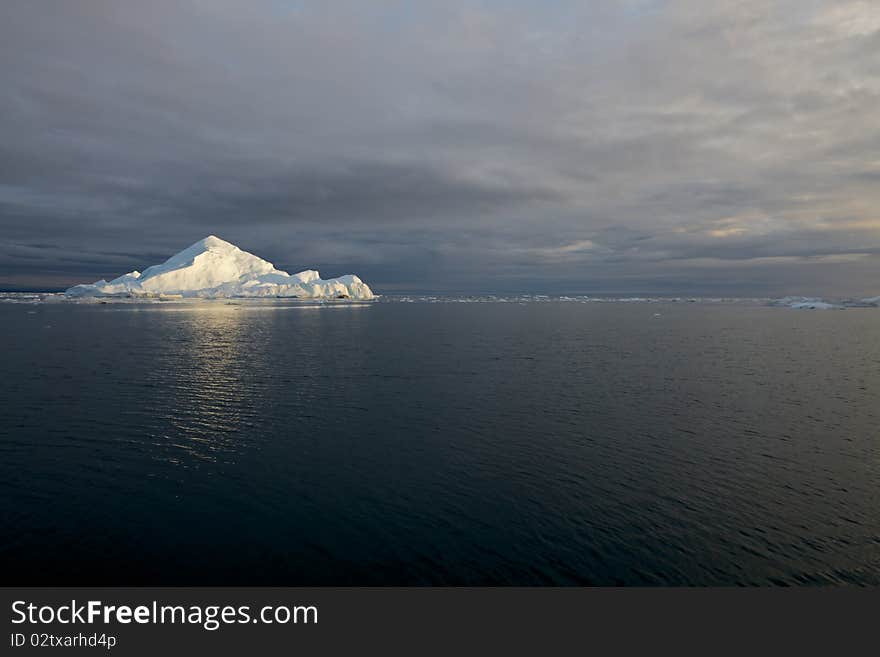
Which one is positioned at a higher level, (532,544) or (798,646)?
(532,544)

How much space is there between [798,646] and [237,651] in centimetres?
1732

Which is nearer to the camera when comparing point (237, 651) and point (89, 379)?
point (237, 651)

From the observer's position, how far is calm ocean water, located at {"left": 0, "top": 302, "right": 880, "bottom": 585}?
669 inches

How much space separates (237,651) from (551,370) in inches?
1842

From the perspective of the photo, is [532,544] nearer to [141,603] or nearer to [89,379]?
[141,603]

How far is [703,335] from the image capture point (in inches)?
4117

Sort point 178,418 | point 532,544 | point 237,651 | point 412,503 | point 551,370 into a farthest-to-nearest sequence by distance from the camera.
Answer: point 551,370 < point 178,418 < point 412,503 < point 532,544 < point 237,651

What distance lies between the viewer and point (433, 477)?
957 inches

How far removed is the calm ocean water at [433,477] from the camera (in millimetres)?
17000

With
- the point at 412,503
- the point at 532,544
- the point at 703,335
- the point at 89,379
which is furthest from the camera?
the point at 703,335

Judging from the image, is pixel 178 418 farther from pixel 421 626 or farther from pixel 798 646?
pixel 798 646

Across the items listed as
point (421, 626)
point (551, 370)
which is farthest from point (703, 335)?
point (421, 626)

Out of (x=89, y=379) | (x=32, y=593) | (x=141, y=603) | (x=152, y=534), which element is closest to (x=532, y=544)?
(x=141, y=603)

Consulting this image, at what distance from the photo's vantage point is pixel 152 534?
60.5ft
